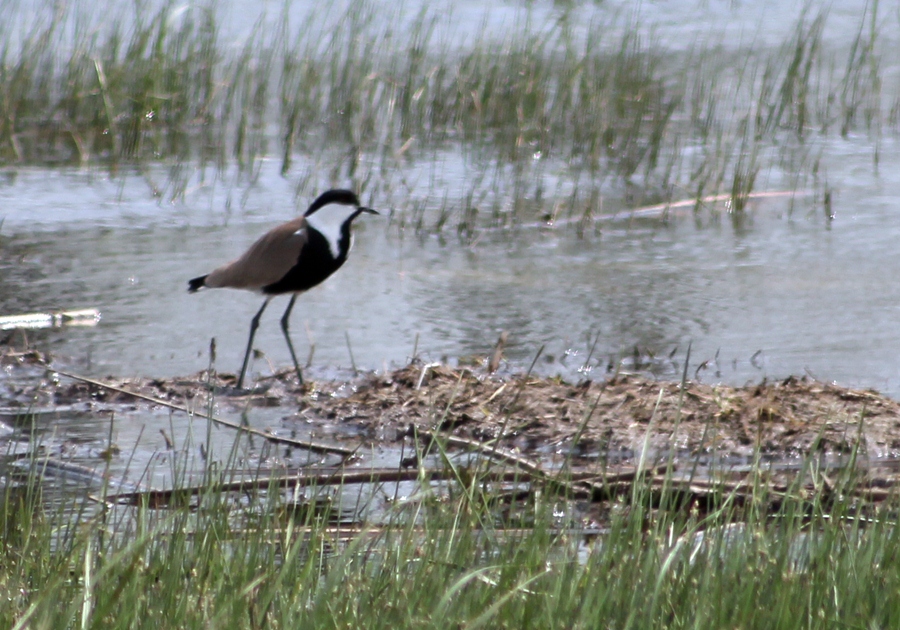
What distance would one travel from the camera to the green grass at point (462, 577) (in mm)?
2500

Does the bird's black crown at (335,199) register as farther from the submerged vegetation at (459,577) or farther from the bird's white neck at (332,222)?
the submerged vegetation at (459,577)

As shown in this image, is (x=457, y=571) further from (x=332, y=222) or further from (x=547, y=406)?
(x=332, y=222)

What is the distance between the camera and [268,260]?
5.75 meters

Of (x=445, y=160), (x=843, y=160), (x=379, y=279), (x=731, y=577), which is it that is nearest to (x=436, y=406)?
(x=731, y=577)

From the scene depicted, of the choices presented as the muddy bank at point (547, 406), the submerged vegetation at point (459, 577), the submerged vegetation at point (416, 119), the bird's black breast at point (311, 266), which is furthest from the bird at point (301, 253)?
the submerged vegetation at point (416, 119)

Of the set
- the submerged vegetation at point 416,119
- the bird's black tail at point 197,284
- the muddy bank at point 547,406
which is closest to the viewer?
the muddy bank at point 547,406

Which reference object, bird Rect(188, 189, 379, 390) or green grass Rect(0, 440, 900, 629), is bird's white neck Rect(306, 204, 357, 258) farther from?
green grass Rect(0, 440, 900, 629)

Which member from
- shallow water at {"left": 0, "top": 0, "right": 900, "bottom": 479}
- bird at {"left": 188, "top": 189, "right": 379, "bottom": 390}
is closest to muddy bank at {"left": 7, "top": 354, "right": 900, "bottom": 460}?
shallow water at {"left": 0, "top": 0, "right": 900, "bottom": 479}

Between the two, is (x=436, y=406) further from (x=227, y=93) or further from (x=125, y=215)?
(x=227, y=93)

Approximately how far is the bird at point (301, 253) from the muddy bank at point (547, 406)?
0.59 meters

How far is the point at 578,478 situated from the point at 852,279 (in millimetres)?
4248

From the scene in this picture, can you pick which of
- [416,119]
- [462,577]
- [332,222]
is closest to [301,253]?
[332,222]

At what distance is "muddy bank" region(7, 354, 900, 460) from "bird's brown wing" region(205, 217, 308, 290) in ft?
1.98

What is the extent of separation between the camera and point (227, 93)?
10977mm
